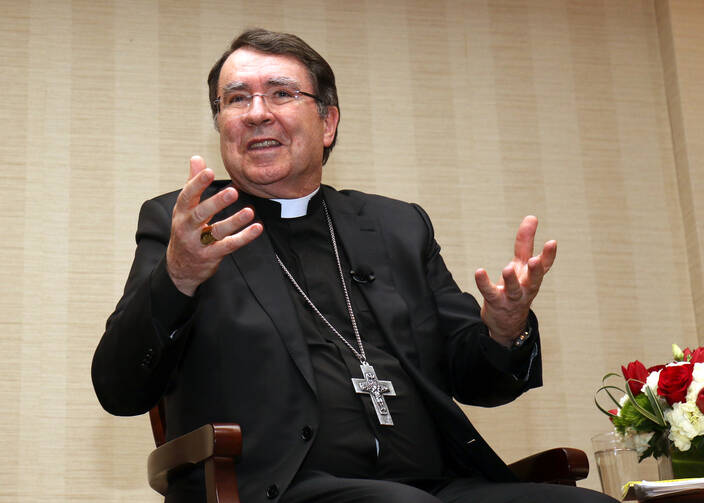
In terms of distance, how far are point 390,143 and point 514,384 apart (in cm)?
184

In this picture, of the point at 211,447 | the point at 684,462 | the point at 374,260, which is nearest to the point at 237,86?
the point at 374,260

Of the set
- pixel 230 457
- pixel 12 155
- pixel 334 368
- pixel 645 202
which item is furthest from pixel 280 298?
pixel 645 202

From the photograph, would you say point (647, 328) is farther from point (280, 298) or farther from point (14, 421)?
point (14, 421)

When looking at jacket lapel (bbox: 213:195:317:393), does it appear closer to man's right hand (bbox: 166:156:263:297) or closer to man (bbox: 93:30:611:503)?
man (bbox: 93:30:611:503)

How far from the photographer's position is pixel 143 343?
2.30 metres

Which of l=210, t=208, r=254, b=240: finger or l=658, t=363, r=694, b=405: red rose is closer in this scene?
l=210, t=208, r=254, b=240: finger

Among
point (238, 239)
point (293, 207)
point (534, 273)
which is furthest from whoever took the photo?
point (293, 207)

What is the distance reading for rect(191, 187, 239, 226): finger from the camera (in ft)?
6.95

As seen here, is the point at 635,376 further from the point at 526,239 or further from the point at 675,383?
the point at 526,239

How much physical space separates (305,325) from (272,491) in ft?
1.83

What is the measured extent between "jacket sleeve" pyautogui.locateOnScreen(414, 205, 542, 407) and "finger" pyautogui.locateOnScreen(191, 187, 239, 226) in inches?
34.6

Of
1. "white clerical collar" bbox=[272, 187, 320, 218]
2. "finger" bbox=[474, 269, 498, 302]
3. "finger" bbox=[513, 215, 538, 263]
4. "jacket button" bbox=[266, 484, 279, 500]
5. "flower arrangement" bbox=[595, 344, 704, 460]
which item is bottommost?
"jacket button" bbox=[266, 484, 279, 500]

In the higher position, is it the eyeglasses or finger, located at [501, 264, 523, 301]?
the eyeglasses

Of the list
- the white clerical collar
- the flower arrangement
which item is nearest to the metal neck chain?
the white clerical collar
